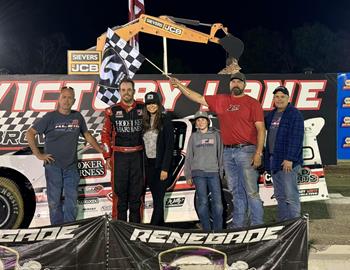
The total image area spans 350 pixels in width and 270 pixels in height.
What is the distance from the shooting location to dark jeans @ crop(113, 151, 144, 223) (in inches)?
213


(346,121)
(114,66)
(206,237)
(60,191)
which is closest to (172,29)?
(114,66)

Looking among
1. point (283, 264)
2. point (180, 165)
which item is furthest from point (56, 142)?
point (283, 264)

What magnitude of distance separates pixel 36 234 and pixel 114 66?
10.2 feet

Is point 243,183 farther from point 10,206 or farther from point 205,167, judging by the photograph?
point 10,206

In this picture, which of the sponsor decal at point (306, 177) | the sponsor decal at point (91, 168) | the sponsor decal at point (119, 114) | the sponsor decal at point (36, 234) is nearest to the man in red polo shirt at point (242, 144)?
the sponsor decal at point (119, 114)

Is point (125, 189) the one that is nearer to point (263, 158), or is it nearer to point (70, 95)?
point (70, 95)

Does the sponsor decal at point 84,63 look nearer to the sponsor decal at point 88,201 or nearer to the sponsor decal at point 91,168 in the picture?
the sponsor decal at point 91,168

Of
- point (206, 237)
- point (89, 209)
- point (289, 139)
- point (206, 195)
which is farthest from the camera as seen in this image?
point (89, 209)

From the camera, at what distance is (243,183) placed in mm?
5496

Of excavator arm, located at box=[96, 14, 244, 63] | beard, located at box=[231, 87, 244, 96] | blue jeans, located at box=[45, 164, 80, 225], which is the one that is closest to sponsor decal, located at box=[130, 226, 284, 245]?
blue jeans, located at box=[45, 164, 80, 225]

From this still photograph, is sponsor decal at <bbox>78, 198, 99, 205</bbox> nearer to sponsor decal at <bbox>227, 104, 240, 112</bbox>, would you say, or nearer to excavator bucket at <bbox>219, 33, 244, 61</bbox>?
sponsor decal at <bbox>227, 104, 240, 112</bbox>

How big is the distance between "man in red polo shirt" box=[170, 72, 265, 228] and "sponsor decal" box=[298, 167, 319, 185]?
4.39 feet

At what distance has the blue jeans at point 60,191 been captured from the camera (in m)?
5.51

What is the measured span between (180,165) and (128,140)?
1210 millimetres
